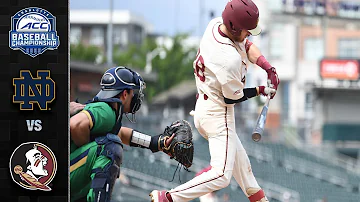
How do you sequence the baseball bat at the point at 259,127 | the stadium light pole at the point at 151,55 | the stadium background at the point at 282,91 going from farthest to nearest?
the stadium light pole at the point at 151,55
the stadium background at the point at 282,91
the baseball bat at the point at 259,127

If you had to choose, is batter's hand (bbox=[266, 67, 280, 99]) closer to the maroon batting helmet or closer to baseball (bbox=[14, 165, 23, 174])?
the maroon batting helmet

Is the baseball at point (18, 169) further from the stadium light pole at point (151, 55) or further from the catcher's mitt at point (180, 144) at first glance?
the stadium light pole at point (151, 55)

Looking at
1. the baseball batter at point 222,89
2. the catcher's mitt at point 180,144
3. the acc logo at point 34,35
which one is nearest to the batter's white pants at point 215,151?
the baseball batter at point 222,89

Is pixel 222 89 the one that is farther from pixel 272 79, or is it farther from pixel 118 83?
pixel 118 83

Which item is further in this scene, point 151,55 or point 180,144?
point 151,55

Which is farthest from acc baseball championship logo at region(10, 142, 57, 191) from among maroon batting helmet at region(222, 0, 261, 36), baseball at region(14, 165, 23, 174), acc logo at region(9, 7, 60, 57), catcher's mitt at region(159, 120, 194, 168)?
maroon batting helmet at region(222, 0, 261, 36)

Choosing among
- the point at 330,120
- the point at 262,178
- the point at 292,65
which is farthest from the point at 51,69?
the point at 292,65

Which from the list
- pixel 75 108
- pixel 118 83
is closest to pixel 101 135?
pixel 75 108

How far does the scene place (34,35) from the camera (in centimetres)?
393

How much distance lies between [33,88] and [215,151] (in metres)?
1.20

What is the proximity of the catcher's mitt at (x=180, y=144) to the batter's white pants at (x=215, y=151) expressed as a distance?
10 cm

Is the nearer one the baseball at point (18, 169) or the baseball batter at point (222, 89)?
the baseball at point (18, 169)

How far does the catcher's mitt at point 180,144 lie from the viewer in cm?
455

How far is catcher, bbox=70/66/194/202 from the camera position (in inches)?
164
